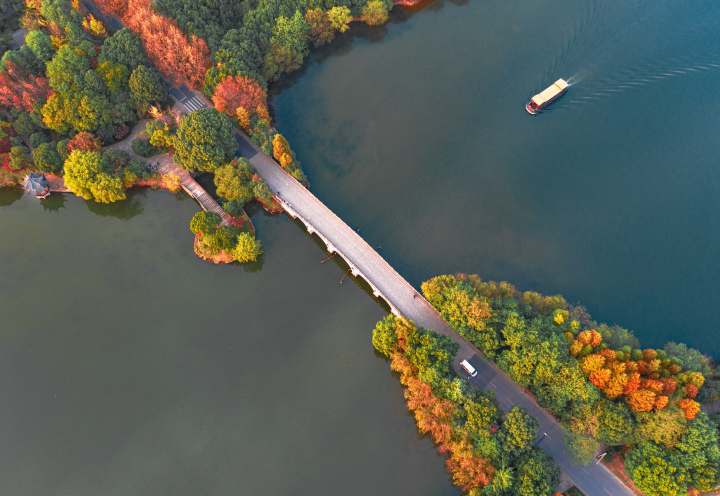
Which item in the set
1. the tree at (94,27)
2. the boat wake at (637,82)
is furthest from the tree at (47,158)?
the boat wake at (637,82)

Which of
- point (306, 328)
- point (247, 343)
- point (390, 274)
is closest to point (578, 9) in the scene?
point (390, 274)

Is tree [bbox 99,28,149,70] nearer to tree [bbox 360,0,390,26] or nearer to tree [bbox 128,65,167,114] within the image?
tree [bbox 128,65,167,114]

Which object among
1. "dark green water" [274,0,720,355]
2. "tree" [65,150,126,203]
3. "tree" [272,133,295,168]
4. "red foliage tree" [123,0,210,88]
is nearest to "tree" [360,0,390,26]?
"dark green water" [274,0,720,355]

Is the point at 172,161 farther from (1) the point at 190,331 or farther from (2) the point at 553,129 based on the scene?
(2) the point at 553,129

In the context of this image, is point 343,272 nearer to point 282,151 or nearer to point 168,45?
point 282,151

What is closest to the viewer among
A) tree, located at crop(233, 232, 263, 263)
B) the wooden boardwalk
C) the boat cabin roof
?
tree, located at crop(233, 232, 263, 263)

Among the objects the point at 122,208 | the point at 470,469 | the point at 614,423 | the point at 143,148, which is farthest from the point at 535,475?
the point at 143,148
